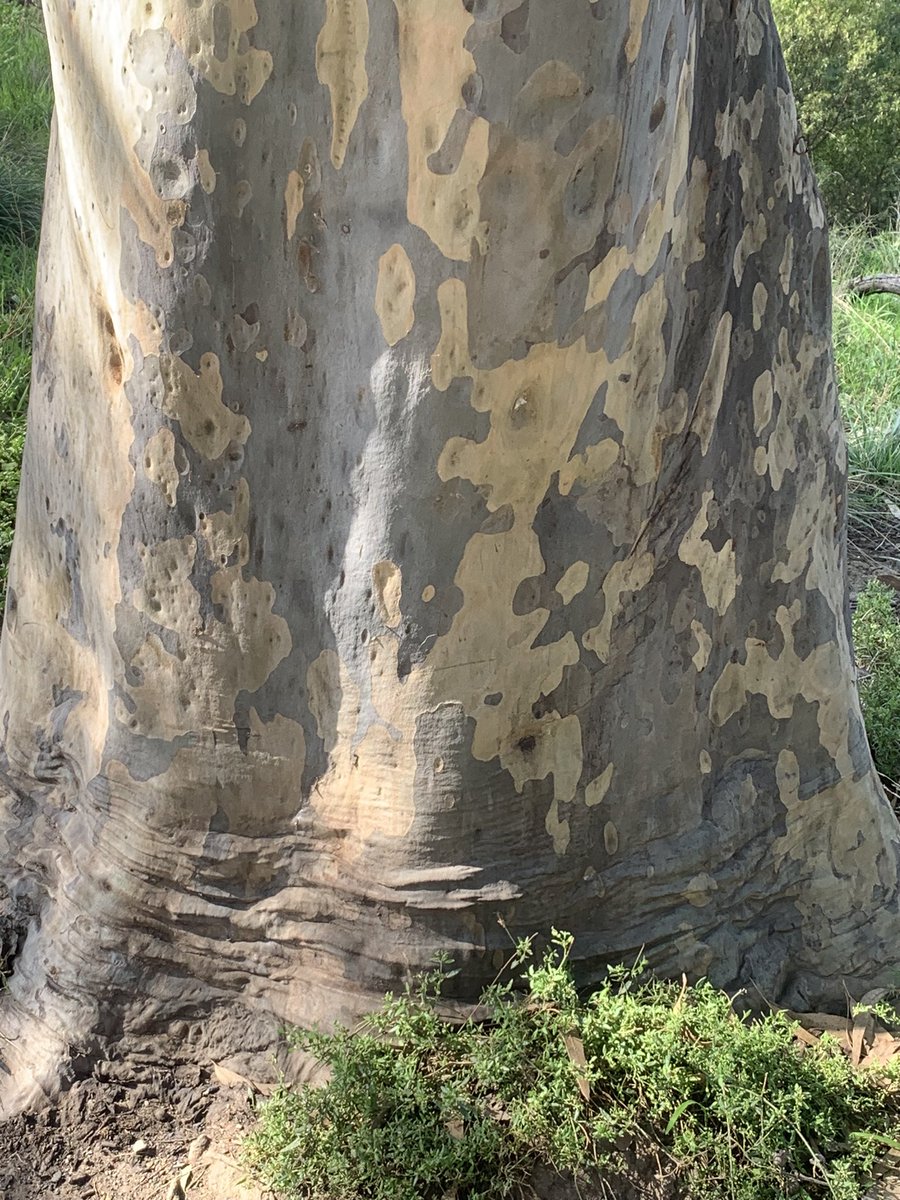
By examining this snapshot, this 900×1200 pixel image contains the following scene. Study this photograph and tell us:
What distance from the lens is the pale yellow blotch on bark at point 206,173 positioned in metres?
1.83

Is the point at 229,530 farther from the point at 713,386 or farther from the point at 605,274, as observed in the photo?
the point at 713,386

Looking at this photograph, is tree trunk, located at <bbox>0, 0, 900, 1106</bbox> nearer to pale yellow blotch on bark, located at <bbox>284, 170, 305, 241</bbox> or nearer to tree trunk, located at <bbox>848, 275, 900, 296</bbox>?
pale yellow blotch on bark, located at <bbox>284, 170, 305, 241</bbox>

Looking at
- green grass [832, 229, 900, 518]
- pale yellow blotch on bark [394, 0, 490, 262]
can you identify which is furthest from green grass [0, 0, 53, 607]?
green grass [832, 229, 900, 518]

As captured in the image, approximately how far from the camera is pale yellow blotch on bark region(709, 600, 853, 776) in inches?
98.3

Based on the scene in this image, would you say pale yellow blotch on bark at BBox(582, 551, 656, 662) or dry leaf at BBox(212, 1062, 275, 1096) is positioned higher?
pale yellow blotch on bark at BBox(582, 551, 656, 662)

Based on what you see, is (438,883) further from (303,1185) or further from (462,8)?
(462,8)

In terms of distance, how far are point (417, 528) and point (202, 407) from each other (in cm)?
46

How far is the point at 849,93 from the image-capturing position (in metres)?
14.5

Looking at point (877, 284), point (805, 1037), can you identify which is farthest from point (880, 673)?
point (877, 284)

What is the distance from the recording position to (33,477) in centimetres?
254

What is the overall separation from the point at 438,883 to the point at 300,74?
5.00 ft

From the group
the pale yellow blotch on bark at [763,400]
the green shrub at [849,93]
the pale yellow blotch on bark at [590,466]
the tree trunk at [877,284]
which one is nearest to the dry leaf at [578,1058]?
the pale yellow blotch on bark at [590,466]

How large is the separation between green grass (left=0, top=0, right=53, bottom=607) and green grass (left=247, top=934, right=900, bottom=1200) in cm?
251

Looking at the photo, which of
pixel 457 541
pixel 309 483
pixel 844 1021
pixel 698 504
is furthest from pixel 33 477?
pixel 844 1021
